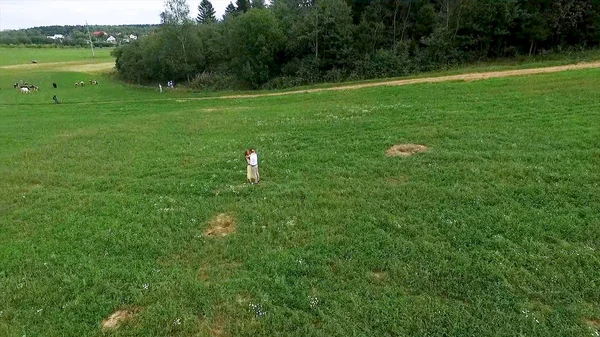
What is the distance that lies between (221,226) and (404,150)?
7.70m

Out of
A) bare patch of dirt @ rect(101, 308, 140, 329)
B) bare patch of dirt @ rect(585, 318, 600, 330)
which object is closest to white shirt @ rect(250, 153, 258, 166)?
bare patch of dirt @ rect(101, 308, 140, 329)

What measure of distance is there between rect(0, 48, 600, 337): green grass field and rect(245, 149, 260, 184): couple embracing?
0.43m

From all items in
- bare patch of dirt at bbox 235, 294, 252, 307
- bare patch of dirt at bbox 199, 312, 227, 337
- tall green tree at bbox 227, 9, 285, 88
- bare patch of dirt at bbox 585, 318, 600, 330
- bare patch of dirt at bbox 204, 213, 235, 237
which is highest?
tall green tree at bbox 227, 9, 285, 88

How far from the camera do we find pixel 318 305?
729 cm

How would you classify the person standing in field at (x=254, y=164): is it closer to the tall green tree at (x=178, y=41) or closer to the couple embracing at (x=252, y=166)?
the couple embracing at (x=252, y=166)

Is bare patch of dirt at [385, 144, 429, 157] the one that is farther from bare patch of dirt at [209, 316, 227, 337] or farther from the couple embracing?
bare patch of dirt at [209, 316, 227, 337]

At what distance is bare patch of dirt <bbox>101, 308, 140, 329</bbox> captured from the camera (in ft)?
23.4

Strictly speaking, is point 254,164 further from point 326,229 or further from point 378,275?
point 378,275

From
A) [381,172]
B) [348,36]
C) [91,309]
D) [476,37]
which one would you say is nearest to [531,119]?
[381,172]

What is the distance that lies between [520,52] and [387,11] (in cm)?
1486

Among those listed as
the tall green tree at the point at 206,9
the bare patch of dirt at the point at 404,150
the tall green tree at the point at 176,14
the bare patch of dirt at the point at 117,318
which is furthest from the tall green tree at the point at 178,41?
the bare patch of dirt at the point at 117,318

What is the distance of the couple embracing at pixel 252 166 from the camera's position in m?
12.5

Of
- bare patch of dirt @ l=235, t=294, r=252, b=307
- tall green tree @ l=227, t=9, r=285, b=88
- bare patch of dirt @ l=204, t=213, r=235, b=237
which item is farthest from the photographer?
tall green tree @ l=227, t=9, r=285, b=88

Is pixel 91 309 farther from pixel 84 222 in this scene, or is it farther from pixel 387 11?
pixel 387 11
